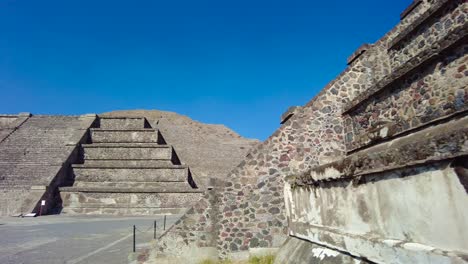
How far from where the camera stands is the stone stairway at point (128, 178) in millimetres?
19188

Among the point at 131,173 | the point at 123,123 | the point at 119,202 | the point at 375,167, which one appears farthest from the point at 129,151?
the point at 375,167

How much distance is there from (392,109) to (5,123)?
32.1 meters

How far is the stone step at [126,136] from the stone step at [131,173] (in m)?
4.01

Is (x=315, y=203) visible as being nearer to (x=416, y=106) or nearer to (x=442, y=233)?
(x=442, y=233)

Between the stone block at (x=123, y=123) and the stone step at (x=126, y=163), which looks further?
the stone block at (x=123, y=123)

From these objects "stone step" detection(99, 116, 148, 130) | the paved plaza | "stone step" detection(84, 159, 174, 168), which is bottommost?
the paved plaza

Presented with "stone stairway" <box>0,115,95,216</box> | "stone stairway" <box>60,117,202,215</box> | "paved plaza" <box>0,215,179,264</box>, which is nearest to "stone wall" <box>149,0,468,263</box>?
"paved plaza" <box>0,215,179,264</box>

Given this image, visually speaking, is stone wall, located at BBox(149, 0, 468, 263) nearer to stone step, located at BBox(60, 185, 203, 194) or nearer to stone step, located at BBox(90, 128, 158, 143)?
stone step, located at BBox(60, 185, 203, 194)

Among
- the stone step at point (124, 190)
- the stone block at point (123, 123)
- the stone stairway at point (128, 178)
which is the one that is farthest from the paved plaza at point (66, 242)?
the stone block at point (123, 123)

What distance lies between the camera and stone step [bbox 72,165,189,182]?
838 inches

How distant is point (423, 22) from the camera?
18.9 ft

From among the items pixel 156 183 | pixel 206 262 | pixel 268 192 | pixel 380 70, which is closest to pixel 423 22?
pixel 380 70

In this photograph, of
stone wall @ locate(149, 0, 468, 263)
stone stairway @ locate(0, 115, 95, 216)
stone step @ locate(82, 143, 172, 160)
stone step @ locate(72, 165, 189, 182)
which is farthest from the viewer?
stone step @ locate(82, 143, 172, 160)

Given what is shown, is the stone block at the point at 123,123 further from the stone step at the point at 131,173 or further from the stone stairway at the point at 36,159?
the stone step at the point at 131,173
